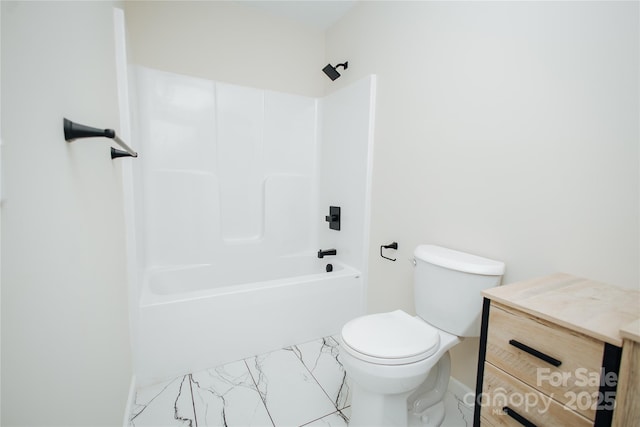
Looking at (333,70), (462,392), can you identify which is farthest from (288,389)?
(333,70)

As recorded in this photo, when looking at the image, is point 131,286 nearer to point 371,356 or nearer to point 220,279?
point 220,279

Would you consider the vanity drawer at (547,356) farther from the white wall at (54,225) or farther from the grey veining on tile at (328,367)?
the white wall at (54,225)

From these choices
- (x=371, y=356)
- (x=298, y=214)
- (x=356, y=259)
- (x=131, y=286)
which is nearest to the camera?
(x=371, y=356)

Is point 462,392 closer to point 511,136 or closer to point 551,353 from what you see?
point 551,353

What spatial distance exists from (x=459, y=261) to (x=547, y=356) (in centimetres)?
51

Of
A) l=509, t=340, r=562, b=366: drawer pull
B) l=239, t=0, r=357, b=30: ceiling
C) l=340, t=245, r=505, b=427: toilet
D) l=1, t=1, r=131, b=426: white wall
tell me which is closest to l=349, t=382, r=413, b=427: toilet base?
l=340, t=245, r=505, b=427: toilet

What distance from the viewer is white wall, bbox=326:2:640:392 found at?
924 millimetres

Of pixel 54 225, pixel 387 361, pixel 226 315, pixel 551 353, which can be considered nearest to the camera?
pixel 54 225

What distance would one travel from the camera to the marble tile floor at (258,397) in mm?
1306

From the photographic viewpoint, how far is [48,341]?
1.81ft

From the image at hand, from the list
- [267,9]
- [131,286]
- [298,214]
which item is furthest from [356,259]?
[267,9]

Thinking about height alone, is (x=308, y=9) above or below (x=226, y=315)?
above

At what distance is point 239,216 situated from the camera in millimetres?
2391

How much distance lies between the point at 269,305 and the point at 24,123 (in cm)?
150
